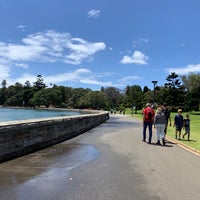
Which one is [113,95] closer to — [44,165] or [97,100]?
[97,100]

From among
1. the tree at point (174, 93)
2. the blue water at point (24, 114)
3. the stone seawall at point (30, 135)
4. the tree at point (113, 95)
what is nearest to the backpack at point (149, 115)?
the stone seawall at point (30, 135)

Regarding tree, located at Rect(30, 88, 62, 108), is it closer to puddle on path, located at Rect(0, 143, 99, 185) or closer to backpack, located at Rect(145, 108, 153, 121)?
backpack, located at Rect(145, 108, 153, 121)

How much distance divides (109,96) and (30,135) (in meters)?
129

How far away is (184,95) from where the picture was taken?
80.4m

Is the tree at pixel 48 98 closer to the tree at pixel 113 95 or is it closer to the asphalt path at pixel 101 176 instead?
the tree at pixel 113 95

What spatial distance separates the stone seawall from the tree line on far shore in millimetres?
38030

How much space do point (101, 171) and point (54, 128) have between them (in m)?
6.35

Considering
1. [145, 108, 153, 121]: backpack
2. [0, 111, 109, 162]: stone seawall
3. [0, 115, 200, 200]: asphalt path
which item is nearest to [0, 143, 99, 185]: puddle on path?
[0, 115, 200, 200]: asphalt path

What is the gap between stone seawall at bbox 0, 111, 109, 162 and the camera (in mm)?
9875

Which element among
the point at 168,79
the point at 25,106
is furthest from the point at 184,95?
the point at 25,106

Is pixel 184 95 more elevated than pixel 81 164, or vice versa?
pixel 184 95

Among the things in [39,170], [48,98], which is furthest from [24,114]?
[48,98]

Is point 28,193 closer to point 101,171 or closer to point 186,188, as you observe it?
point 101,171

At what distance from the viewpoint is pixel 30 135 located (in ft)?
38.5
